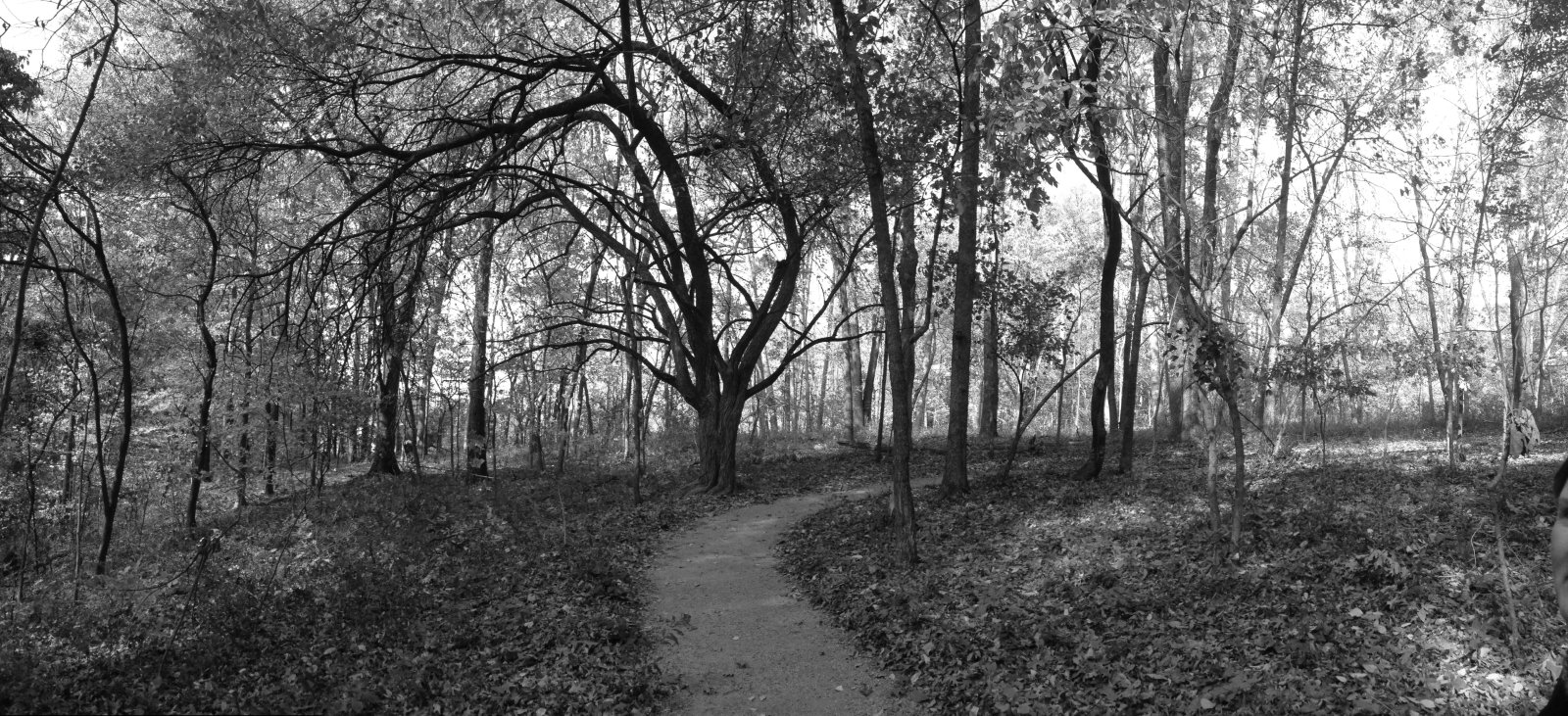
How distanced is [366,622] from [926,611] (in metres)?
5.24

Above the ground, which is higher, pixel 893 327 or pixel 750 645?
pixel 893 327

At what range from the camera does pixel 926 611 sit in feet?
25.6

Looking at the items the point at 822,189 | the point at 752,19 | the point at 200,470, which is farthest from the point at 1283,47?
the point at 200,470

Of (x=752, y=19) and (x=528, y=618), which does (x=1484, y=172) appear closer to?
(x=752, y=19)

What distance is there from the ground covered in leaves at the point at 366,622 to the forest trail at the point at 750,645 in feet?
1.34

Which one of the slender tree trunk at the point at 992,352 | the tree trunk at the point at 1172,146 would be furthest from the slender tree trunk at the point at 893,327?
the slender tree trunk at the point at 992,352

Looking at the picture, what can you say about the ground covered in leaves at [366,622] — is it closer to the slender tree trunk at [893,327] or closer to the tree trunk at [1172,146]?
the slender tree trunk at [893,327]

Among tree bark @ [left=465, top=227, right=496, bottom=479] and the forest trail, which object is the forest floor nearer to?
the forest trail

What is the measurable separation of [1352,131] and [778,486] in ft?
36.6

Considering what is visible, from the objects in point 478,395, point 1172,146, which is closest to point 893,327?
point 1172,146

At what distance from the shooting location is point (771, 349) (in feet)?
150

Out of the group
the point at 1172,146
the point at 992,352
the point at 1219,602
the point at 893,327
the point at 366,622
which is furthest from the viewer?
the point at 992,352

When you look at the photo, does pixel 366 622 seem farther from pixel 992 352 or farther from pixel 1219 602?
pixel 992 352

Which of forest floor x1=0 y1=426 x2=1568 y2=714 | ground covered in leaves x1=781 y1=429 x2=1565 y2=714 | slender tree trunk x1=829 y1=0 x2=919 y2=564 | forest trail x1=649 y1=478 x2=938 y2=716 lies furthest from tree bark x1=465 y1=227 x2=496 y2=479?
slender tree trunk x1=829 y1=0 x2=919 y2=564
